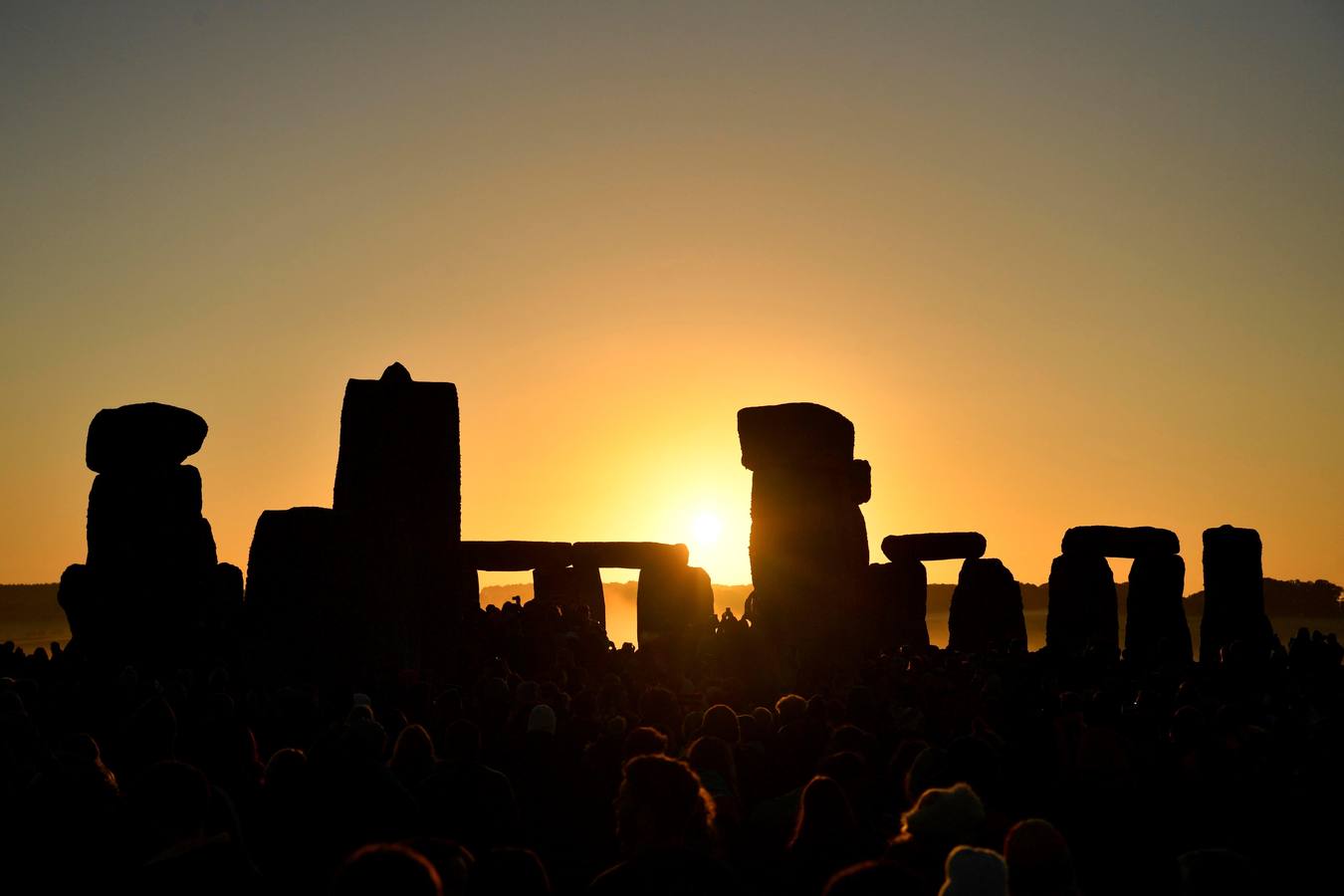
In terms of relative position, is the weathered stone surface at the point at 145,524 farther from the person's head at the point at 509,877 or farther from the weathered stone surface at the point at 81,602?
the person's head at the point at 509,877

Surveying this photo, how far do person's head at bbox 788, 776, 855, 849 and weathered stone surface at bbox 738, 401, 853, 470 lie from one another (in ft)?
55.8

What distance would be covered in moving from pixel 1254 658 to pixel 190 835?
15321 millimetres

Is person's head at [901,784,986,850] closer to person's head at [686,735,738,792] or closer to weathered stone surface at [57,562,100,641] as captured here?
person's head at [686,735,738,792]

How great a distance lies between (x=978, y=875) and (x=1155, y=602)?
23.6m

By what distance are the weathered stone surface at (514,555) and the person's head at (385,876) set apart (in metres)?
26.0

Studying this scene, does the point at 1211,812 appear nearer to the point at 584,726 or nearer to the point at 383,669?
the point at 584,726

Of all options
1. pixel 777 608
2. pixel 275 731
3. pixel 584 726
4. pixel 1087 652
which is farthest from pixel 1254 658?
pixel 275 731

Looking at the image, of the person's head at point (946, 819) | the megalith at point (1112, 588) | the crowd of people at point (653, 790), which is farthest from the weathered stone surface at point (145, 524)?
the megalith at point (1112, 588)

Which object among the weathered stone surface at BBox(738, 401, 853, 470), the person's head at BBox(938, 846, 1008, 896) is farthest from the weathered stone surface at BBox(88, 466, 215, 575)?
the person's head at BBox(938, 846, 1008, 896)

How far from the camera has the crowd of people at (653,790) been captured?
4.38 metres

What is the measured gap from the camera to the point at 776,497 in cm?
2244

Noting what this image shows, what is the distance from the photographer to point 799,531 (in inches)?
879

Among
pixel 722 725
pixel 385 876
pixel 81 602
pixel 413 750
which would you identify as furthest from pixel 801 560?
pixel 385 876

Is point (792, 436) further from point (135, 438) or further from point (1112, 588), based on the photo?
point (135, 438)
